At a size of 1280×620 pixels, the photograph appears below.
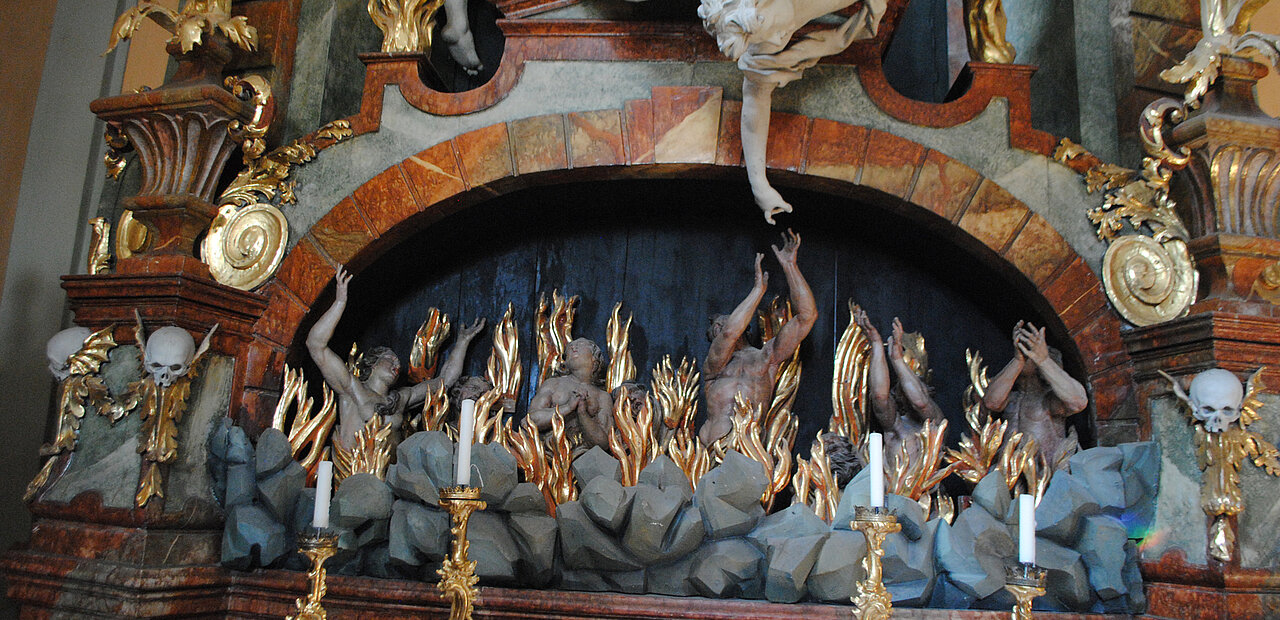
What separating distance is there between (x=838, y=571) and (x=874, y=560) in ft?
2.16

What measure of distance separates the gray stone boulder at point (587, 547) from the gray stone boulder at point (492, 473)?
0.67ft

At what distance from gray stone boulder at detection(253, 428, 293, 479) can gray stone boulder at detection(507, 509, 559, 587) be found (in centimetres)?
89

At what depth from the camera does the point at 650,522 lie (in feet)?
10.1

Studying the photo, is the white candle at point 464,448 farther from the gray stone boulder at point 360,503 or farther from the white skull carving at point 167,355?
the white skull carving at point 167,355

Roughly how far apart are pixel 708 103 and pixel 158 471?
7.86 ft

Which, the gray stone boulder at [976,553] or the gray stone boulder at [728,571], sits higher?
the gray stone boulder at [976,553]

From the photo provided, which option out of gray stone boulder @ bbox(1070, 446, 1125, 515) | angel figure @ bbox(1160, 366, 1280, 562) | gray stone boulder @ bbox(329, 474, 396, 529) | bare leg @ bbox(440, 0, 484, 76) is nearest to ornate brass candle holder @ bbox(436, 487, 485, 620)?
gray stone boulder @ bbox(329, 474, 396, 529)

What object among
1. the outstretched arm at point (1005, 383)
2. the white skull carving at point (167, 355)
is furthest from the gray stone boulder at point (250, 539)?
the outstretched arm at point (1005, 383)

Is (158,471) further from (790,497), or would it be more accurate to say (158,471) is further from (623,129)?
(790,497)

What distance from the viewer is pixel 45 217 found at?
177 inches

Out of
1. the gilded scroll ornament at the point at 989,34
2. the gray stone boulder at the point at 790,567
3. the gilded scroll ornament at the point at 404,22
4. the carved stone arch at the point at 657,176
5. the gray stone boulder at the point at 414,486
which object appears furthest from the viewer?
the gilded scroll ornament at the point at 404,22

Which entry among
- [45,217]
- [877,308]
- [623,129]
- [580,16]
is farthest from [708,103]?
[45,217]

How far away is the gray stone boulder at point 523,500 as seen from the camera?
318 centimetres

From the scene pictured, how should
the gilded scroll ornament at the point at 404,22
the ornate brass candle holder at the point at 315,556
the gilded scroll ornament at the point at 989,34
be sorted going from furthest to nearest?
1. the gilded scroll ornament at the point at 404,22
2. the gilded scroll ornament at the point at 989,34
3. the ornate brass candle holder at the point at 315,556
